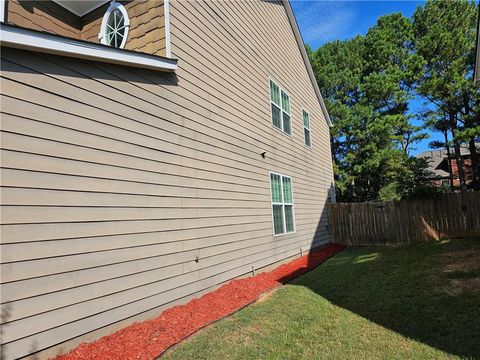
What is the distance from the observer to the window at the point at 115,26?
5850mm

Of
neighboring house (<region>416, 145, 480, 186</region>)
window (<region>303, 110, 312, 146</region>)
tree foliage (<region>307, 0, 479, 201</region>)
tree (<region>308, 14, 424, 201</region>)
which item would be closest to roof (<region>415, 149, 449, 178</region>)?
neighboring house (<region>416, 145, 480, 186</region>)

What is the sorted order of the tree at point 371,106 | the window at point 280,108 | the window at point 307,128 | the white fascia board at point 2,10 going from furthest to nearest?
the tree at point 371,106 → the window at point 307,128 → the window at point 280,108 → the white fascia board at point 2,10

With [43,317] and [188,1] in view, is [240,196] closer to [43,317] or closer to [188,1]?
[188,1]

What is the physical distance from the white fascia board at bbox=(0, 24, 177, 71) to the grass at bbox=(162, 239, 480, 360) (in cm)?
339

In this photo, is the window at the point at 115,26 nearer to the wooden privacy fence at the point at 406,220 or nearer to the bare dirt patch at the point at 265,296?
the bare dirt patch at the point at 265,296

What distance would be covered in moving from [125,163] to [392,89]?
23.5m

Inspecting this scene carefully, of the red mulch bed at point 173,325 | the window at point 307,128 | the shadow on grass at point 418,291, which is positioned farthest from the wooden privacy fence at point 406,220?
the red mulch bed at point 173,325

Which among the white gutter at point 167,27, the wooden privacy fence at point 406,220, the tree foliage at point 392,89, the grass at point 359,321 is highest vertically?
the tree foliage at point 392,89

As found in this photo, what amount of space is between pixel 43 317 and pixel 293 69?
36.5 feet

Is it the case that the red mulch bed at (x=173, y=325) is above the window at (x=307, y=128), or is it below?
below

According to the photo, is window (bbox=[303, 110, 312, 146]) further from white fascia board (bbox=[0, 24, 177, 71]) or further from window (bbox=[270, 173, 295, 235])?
white fascia board (bbox=[0, 24, 177, 71])

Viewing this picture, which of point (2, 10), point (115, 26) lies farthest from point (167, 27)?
point (2, 10)

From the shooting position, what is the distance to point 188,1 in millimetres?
6203

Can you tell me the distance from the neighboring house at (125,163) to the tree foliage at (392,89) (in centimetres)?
1488
